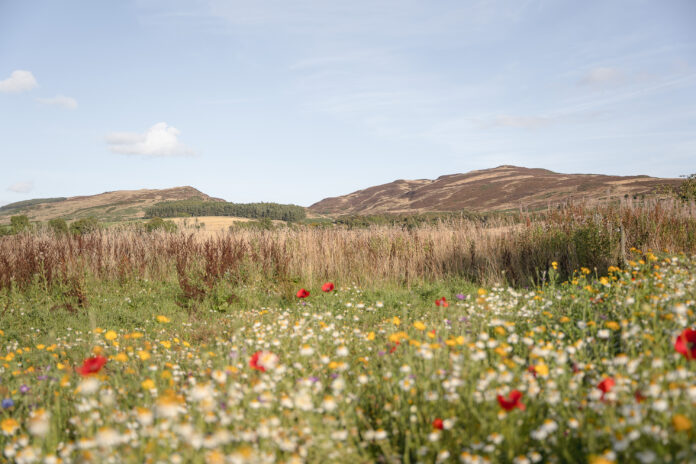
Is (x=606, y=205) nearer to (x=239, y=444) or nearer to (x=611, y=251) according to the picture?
(x=611, y=251)

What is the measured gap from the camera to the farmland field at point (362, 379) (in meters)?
1.97

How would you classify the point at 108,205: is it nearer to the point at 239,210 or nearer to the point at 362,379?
the point at 239,210

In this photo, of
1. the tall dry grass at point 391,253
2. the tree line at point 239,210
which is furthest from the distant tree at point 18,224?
the tree line at point 239,210

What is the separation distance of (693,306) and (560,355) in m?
2.07

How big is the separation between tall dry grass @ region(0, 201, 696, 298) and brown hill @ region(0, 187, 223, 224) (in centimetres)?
9895

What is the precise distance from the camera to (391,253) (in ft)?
32.8

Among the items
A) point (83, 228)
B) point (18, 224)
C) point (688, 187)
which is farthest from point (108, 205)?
point (688, 187)

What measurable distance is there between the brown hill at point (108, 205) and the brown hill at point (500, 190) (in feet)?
177

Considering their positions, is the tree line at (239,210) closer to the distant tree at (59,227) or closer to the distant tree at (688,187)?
the distant tree at (59,227)

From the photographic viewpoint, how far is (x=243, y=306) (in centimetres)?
714

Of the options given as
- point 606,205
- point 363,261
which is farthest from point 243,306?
point 606,205

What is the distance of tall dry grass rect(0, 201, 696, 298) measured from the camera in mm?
8125

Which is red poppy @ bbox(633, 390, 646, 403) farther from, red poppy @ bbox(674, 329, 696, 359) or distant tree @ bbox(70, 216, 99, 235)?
distant tree @ bbox(70, 216, 99, 235)

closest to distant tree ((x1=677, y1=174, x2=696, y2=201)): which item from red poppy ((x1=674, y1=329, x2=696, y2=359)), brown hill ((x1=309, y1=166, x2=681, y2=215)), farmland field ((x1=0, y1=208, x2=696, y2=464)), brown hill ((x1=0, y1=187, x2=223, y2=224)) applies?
farmland field ((x1=0, y1=208, x2=696, y2=464))
